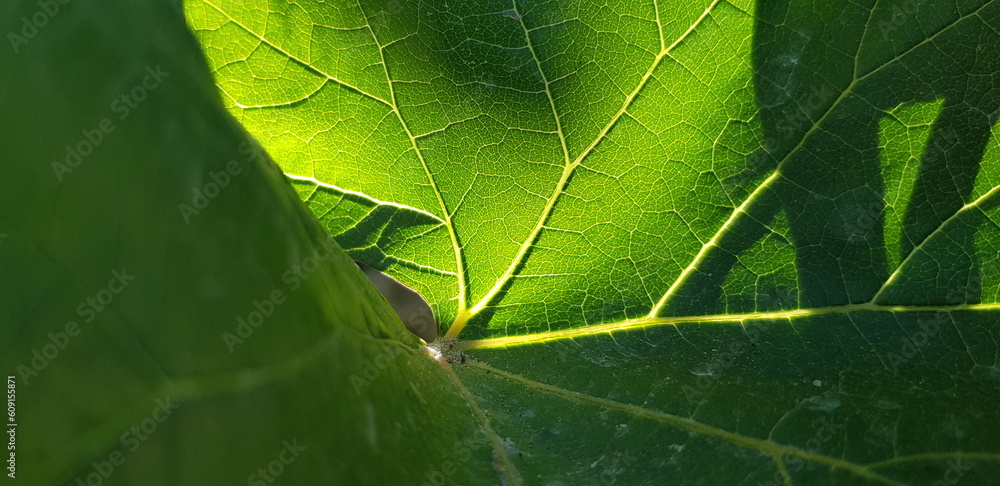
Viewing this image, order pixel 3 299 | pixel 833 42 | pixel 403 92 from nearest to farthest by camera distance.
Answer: pixel 3 299 < pixel 833 42 < pixel 403 92

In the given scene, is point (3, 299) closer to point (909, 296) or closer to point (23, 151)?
point (23, 151)

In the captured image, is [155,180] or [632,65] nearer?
[155,180]

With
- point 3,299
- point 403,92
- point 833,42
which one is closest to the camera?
point 3,299

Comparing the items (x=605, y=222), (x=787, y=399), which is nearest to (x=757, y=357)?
(x=787, y=399)

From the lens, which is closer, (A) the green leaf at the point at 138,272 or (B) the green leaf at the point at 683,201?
(A) the green leaf at the point at 138,272

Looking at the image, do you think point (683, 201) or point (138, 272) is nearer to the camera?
point (138, 272)

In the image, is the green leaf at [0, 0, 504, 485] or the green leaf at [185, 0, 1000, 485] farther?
the green leaf at [185, 0, 1000, 485]

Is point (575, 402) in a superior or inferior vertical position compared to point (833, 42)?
inferior

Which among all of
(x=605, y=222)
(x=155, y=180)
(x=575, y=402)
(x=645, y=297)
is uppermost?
(x=155, y=180)
